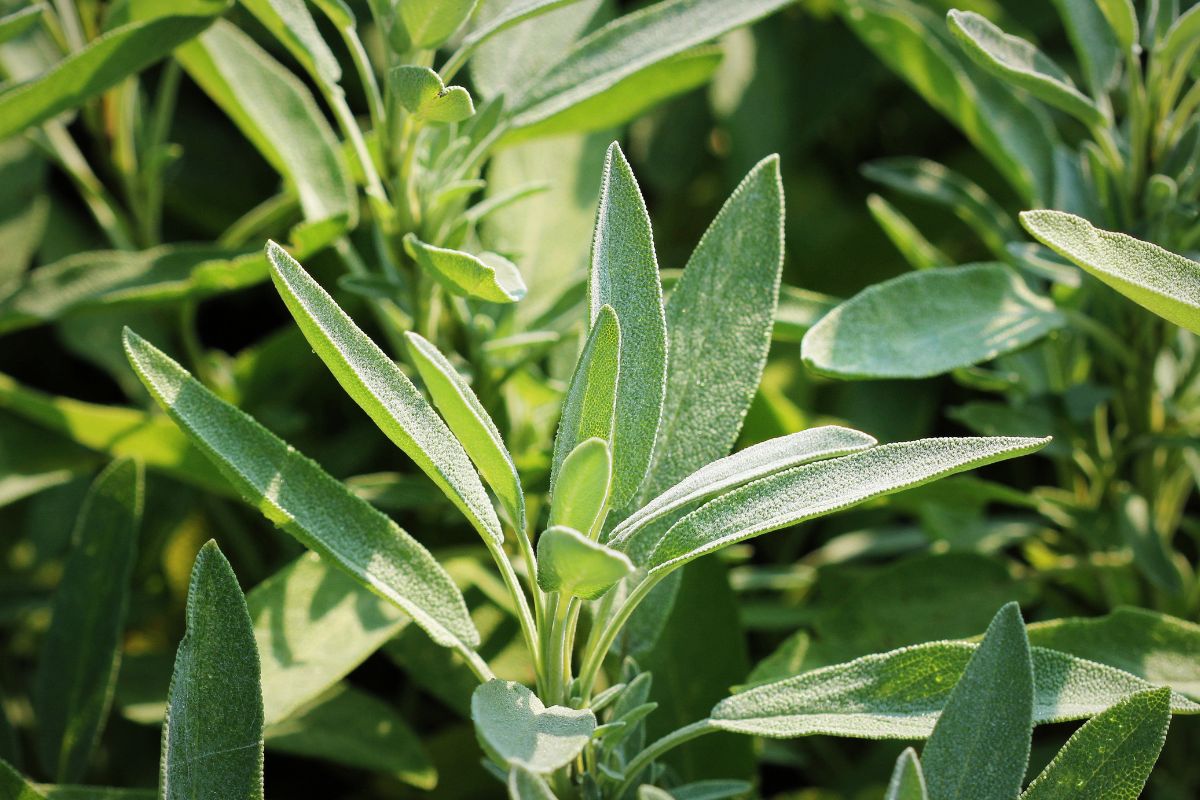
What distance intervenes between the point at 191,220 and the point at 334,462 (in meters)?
0.42

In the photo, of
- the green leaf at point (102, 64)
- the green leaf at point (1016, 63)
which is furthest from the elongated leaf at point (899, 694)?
the green leaf at point (102, 64)

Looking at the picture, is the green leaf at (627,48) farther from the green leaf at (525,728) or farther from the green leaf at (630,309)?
the green leaf at (525,728)

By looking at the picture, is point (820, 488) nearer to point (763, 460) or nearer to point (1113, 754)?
point (763, 460)

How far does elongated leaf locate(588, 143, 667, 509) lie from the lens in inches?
25.8

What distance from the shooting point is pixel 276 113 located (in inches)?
37.9

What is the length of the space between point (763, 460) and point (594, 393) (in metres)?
0.10

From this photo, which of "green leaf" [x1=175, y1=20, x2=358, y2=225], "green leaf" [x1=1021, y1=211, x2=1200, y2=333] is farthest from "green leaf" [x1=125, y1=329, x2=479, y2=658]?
"green leaf" [x1=1021, y1=211, x2=1200, y2=333]

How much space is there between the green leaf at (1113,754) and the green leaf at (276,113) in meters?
0.64

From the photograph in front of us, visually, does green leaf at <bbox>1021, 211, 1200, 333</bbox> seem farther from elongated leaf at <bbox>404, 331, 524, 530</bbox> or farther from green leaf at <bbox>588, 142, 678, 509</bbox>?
elongated leaf at <bbox>404, 331, 524, 530</bbox>

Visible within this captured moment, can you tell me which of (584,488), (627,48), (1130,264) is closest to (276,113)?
(627,48)

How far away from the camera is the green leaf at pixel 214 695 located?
2.07ft

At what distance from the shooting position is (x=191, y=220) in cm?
129

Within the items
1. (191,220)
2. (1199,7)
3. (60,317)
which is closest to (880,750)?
(1199,7)

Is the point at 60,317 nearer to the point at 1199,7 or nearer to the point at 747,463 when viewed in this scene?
the point at 747,463
